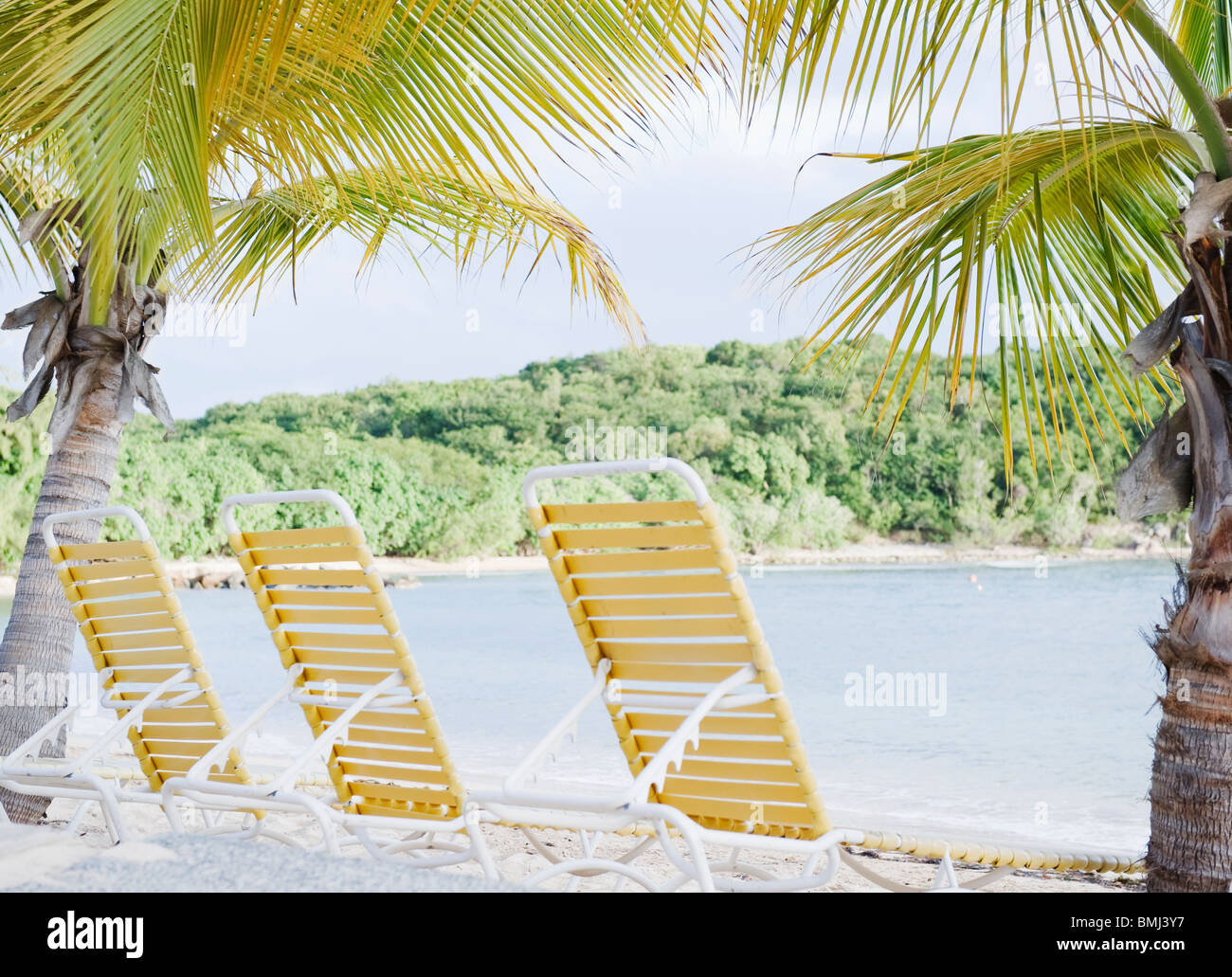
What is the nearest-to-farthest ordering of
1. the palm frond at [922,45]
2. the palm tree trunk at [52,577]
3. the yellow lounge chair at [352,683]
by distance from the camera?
the palm frond at [922,45]
the yellow lounge chair at [352,683]
the palm tree trunk at [52,577]

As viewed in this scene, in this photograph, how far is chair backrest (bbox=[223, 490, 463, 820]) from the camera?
107 inches

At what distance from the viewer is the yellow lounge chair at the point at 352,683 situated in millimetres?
2686

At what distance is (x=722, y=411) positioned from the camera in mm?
35531

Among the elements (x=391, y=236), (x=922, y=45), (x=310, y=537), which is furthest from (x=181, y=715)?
(x=922, y=45)

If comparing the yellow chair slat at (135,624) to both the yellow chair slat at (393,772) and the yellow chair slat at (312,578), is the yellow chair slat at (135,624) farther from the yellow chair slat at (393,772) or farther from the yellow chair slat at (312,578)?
the yellow chair slat at (393,772)

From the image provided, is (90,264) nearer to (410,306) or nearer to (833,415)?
(833,415)

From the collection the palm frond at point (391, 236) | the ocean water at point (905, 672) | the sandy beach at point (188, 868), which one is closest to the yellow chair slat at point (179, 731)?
the sandy beach at point (188, 868)

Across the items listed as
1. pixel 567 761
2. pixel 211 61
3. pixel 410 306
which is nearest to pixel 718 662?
pixel 211 61

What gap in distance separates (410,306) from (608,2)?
54.2m

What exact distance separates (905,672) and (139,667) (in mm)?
17198

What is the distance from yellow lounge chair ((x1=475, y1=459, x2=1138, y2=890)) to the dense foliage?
27336mm

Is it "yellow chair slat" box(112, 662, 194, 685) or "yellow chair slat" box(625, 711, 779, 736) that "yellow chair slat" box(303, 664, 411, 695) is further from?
"yellow chair slat" box(625, 711, 779, 736)

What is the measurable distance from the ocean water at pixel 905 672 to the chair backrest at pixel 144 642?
3.58 metres

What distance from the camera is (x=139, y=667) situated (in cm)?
329
